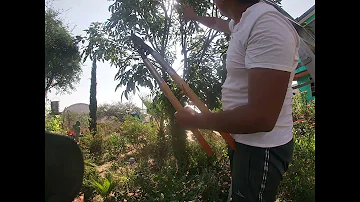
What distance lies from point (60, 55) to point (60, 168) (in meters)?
5.72

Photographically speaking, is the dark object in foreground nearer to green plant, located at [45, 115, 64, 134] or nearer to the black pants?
the black pants

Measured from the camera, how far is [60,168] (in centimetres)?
72

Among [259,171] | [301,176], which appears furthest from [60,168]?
[301,176]

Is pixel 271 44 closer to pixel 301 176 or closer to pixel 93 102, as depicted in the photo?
pixel 301 176

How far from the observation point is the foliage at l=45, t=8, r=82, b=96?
15.6 feet

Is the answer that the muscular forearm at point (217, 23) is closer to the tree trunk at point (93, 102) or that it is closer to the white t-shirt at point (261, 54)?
the white t-shirt at point (261, 54)

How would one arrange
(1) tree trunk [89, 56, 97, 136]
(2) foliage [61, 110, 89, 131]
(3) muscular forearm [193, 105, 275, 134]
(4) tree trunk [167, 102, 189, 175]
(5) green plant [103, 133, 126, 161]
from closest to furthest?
(3) muscular forearm [193, 105, 275, 134] → (4) tree trunk [167, 102, 189, 175] → (5) green plant [103, 133, 126, 161] → (2) foliage [61, 110, 89, 131] → (1) tree trunk [89, 56, 97, 136]

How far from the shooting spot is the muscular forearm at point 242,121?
0.69 meters

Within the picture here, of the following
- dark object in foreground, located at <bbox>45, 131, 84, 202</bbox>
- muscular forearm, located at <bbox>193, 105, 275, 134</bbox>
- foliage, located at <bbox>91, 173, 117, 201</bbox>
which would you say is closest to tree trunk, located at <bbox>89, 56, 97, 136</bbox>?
foliage, located at <bbox>91, 173, 117, 201</bbox>

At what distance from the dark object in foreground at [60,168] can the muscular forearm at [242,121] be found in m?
0.43
